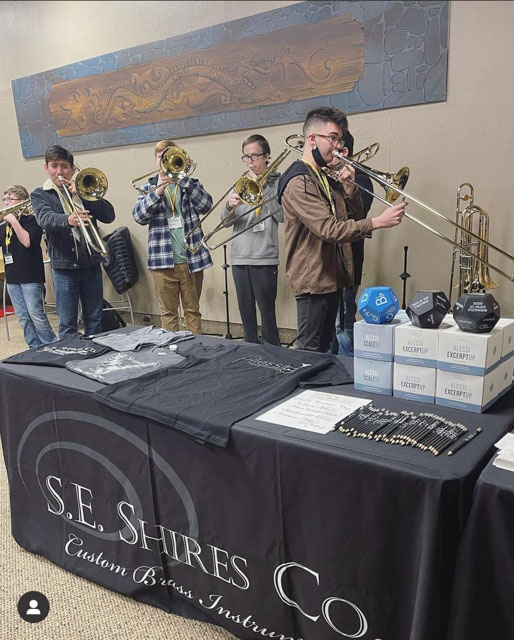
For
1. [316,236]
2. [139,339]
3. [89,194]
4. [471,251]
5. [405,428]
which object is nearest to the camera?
[405,428]

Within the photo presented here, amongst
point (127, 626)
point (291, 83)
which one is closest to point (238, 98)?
point (291, 83)

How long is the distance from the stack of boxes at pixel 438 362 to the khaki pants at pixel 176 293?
2088 millimetres

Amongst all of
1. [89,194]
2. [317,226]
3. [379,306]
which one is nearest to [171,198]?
[89,194]

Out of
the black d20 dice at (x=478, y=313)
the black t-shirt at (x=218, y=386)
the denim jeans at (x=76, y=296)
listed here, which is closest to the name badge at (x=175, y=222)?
the denim jeans at (x=76, y=296)

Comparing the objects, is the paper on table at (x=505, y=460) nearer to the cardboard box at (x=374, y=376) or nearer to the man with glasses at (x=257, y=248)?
the cardboard box at (x=374, y=376)

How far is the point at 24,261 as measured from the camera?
3.35 m

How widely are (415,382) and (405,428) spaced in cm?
17

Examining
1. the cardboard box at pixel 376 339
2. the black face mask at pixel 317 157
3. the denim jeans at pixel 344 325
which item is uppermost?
the black face mask at pixel 317 157

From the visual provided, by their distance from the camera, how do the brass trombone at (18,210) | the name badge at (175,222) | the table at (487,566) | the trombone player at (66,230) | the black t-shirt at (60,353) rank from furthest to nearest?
the brass trombone at (18,210) → the name badge at (175,222) → the trombone player at (66,230) → the black t-shirt at (60,353) → the table at (487,566)

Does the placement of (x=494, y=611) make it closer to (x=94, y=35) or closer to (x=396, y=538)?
(x=396, y=538)

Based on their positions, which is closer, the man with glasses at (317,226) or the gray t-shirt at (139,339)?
the gray t-shirt at (139,339)

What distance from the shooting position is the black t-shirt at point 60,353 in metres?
1.63

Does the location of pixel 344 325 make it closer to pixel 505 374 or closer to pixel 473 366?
pixel 505 374

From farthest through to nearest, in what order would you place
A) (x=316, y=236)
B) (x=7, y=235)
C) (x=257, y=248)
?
1. (x=7, y=235)
2. (x=257, y=248)
3. (x=316, y=236)
